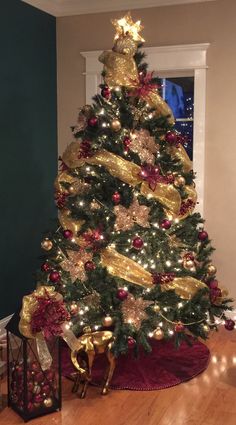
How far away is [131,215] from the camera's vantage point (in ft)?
10.6

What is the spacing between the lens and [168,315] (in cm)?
318

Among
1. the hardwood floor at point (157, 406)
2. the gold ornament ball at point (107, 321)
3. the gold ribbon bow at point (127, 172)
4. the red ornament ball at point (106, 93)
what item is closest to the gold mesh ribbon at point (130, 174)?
the gold ribbon bow at point (127, 172)

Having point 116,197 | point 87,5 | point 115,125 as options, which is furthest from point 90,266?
point 87,5

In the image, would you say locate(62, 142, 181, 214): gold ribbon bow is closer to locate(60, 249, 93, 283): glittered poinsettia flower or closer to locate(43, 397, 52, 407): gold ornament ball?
locate(60, 249, 93, 283): glittered poinsettia flower

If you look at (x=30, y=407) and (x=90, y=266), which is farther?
(x=90, y=266)

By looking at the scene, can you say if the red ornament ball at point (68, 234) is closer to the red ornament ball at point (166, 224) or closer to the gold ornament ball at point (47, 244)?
the gold ornament ball at point (47, 244)

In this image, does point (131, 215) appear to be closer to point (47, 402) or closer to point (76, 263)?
point (76, 263)

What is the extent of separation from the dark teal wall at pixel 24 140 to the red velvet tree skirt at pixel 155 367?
85 centimetres

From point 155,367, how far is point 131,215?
99 centimetres

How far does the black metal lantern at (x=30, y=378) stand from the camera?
109 inches

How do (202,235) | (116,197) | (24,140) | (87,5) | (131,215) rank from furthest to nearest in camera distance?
(87,5) → (24,140) → (202,235) → (131,215) → (116,197)

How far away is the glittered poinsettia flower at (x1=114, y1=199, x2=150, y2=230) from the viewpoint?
3.22 meters

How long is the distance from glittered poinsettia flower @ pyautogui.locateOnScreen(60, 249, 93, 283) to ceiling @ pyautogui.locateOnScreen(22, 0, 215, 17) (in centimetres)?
209

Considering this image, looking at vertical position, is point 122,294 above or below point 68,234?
below
